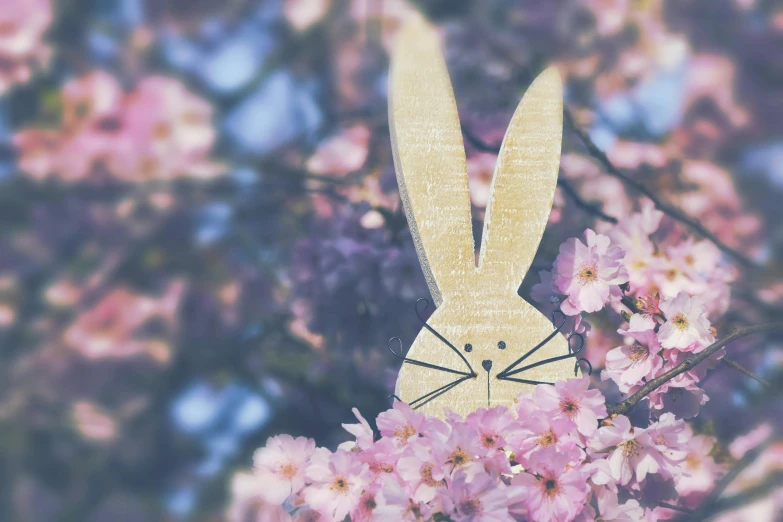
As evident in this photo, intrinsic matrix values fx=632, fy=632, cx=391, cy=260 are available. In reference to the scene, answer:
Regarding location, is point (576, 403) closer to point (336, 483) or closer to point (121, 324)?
point (336, 483)

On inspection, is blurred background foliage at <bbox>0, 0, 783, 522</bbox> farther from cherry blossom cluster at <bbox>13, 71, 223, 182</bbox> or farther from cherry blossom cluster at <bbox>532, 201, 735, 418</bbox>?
cherry blossom cluster at <bbox>532, 201, 735, 418</bbox>

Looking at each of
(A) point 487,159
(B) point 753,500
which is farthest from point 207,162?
(B) point 753,500

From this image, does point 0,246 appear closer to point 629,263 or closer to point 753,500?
point 629,263

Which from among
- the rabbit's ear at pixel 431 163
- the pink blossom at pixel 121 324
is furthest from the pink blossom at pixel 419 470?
the pink blossom at pixel 121 324

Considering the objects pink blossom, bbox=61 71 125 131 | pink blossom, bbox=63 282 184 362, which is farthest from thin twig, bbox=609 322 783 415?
pink blossom, bbox=61 71 125 131

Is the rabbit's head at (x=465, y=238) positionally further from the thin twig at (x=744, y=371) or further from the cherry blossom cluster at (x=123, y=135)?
the cherry blossom cluster at (x=123, y=135)
